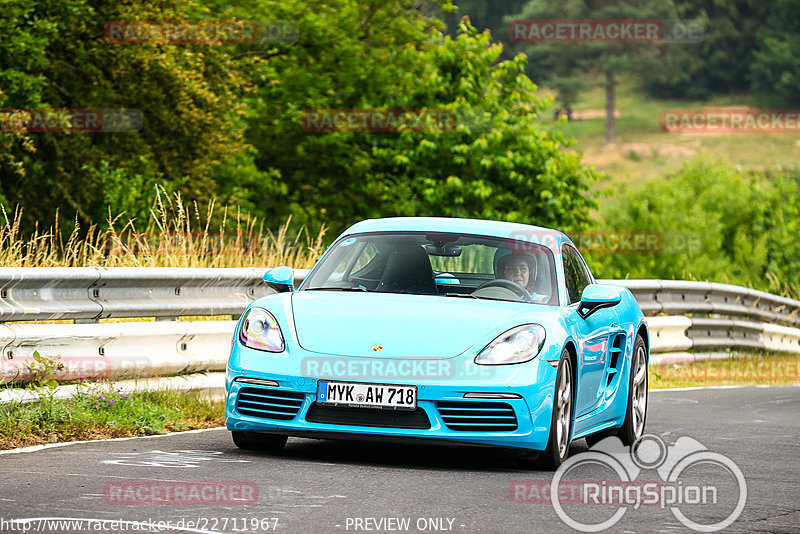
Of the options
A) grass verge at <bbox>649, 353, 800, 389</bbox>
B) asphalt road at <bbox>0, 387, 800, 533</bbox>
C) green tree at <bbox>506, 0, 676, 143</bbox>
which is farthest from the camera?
green tree at <bbox>506, 0, 676, 143</bbox>

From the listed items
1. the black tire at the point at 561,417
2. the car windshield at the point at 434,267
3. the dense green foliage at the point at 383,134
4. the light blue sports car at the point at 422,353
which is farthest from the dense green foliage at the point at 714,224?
the black tire at the point at 561,417

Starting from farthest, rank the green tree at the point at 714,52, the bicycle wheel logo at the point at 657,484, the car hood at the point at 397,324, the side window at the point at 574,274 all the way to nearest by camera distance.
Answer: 1. the green tree at the point at 714,52
2. the side window at the point at 574,274
3. the car hood at the point at 397,324
4. the bicycle wheel logo at the point at 657,484

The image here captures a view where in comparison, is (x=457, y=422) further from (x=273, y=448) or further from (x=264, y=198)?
(x=264, y=198)

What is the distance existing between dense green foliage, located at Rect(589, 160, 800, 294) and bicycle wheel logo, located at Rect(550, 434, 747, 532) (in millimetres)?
58002

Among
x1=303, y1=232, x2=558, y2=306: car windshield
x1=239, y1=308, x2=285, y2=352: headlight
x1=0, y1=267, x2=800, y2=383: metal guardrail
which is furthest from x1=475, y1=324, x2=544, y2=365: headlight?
x1=0, y1=267, x2=800, y2=383: metal guardrail

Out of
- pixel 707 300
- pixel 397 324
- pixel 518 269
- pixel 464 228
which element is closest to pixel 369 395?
pixel 397 324

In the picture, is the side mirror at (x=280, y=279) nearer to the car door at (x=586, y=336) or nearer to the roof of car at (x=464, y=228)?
the roof of car at (x=464, y=228)

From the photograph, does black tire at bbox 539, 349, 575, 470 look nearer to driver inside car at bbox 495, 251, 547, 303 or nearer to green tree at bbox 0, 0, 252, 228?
driver inside car at bbox 495, 251, 547, 303

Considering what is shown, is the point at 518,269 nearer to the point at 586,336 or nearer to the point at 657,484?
the point at 586,336

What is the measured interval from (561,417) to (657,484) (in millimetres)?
778

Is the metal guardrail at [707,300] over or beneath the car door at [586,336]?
beneath

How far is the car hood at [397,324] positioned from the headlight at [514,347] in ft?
0.23

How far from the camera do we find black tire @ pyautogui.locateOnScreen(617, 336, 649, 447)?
30.2ft

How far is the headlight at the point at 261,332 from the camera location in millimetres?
7363
